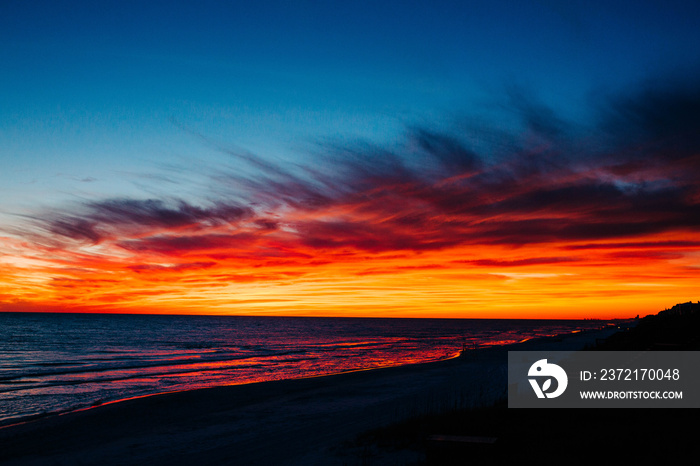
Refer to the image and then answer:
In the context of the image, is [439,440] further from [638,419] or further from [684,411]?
[684,411]

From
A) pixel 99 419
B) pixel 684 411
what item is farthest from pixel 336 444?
pixel 99 419

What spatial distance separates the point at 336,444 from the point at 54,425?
1286cm

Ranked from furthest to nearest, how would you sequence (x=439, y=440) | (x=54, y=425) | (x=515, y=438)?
(x=54, y=425) → (x=515, y=438) → (x=439, y=440)

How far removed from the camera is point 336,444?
44.5ft

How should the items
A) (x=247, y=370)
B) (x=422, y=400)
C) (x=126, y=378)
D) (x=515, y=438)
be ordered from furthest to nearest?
1. (x=247, y=370)
2. (x=126, y=378)
3. (x=422, y=400)
4. (x=515, y=438)

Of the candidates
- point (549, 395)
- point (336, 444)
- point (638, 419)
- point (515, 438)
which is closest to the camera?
point (515, 438)

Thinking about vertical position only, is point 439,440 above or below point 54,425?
above

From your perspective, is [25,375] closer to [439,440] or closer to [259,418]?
[259,418]

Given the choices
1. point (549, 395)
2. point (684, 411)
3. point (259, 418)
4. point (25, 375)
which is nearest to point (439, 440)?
point (684, 411)

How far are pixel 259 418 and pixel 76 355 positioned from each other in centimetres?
4063

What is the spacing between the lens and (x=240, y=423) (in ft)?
62.2

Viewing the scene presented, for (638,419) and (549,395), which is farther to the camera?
(549,395)

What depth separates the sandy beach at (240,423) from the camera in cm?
1414

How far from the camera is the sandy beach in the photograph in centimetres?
1414
